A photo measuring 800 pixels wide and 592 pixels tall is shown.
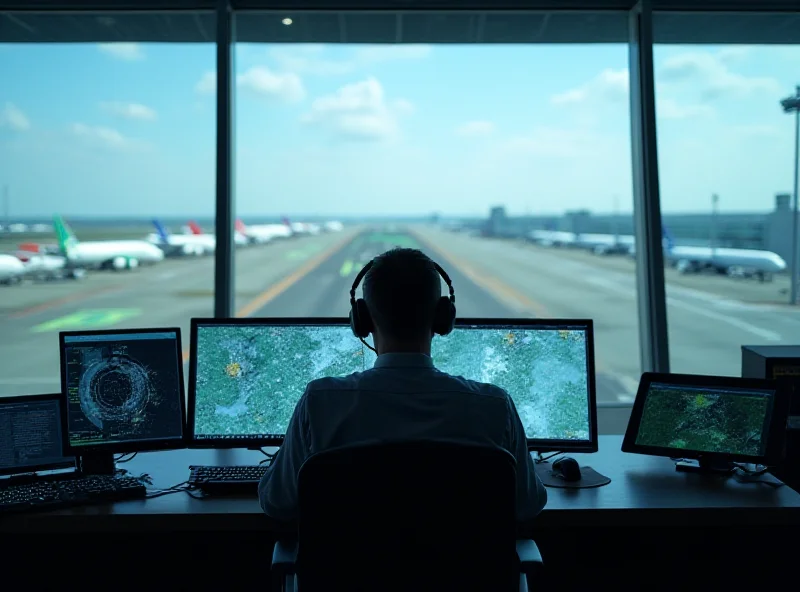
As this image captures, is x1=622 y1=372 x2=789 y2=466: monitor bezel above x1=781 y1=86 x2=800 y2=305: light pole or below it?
below

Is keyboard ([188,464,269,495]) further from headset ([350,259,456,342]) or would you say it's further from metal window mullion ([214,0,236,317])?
metal window mullion ([214,0,236,317])

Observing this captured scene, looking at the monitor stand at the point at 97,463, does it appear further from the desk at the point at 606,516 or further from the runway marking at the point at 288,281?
the runway marking at the point at 288,281

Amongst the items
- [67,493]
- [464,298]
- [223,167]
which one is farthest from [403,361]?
[464,298]

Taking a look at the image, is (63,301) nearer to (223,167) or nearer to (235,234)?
(235,234)

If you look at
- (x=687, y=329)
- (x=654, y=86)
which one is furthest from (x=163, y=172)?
(x=687, y=329)

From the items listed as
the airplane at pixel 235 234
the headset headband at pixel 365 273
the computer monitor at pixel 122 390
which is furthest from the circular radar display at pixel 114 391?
the airplane at pixel 235 234

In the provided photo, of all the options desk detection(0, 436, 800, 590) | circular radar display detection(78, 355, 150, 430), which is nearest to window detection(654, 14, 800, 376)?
desk detection(0, 436, 800, 590)
